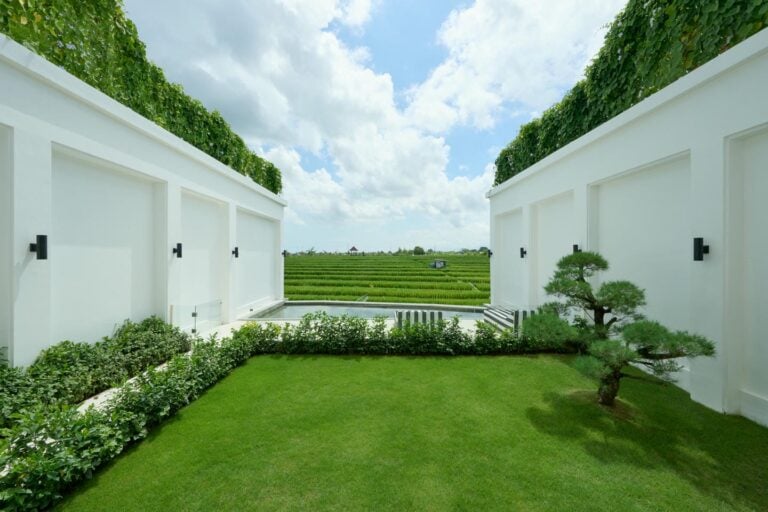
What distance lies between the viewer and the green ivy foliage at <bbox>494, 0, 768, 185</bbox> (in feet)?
14.3

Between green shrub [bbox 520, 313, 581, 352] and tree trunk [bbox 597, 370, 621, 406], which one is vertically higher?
green shrub [bbox 520, 313, 581, 352]

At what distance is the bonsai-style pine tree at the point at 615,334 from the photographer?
368 centimetres

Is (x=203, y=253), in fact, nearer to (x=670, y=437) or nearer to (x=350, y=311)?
(x=350, y=311)

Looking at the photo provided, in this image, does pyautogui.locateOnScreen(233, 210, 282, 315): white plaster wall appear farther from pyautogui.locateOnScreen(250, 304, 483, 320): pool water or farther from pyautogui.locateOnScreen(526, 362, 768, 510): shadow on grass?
pyautogui.locateOnScreen(526, 362, 768, 510): shadow on grass

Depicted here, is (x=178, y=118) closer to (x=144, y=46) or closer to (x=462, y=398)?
(x=144, y=46)

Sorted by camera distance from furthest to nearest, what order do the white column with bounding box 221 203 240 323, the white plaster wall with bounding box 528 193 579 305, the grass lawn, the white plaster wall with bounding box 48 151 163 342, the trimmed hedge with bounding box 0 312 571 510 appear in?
the white column with bounding box 221 203 240 323, the white plaster wall with bounding box 528 193 579 305, the white plaster wall with bounding box 48 151 163 342, the grass lawn, the trimmed hedge with bounding box 0 312 571 510

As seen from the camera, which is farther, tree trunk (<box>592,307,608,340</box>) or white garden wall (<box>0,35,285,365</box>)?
tree trunk (<box>592,307,608,340</box>)

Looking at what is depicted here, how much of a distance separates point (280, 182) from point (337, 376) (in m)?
11.6

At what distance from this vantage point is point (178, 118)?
8.21m

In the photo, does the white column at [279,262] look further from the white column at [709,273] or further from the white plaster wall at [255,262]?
the white column at [709,273]

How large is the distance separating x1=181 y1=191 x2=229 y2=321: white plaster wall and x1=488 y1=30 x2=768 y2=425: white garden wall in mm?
9546

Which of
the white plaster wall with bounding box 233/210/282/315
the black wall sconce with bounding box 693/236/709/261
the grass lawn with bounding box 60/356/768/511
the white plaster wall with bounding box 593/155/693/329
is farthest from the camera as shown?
the white plaster wall with bounding box 233/210/282/315

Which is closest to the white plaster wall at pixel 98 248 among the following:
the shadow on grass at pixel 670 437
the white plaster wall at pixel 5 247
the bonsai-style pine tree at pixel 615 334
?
the white plaster wall at pixel 5 247

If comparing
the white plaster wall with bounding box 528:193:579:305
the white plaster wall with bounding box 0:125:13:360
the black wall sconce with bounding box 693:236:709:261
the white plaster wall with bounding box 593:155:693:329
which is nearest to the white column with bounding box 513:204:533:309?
the white plaster wall with bounding box 528:193:579:305
